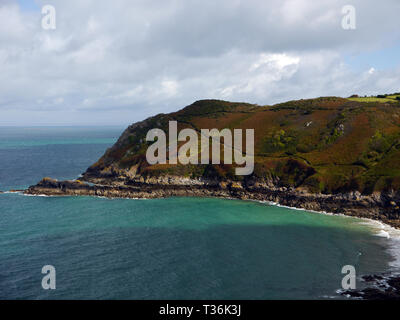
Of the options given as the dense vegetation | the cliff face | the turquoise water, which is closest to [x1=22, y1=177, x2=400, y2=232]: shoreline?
the cliff face

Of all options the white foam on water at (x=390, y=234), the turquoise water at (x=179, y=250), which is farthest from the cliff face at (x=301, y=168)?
the turquoise water at (x=179, y=250)

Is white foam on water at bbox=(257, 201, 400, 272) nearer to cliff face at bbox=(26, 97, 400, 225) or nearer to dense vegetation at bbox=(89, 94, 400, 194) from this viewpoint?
cliff face at bbox=(26, 97, 400, 225)

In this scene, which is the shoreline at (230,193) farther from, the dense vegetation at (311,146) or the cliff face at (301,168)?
the dense vegetation at (311,146)

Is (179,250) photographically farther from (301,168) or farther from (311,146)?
(311,146)

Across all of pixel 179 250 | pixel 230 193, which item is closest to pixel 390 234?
pixel 179 250

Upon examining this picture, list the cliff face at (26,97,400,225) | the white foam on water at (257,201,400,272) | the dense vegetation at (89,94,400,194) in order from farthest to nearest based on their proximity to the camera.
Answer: the dense vegetation at (89,94,400,194) < the cliff face at (26,97,400,225) < the white foam on water at (257,201,400,272)
